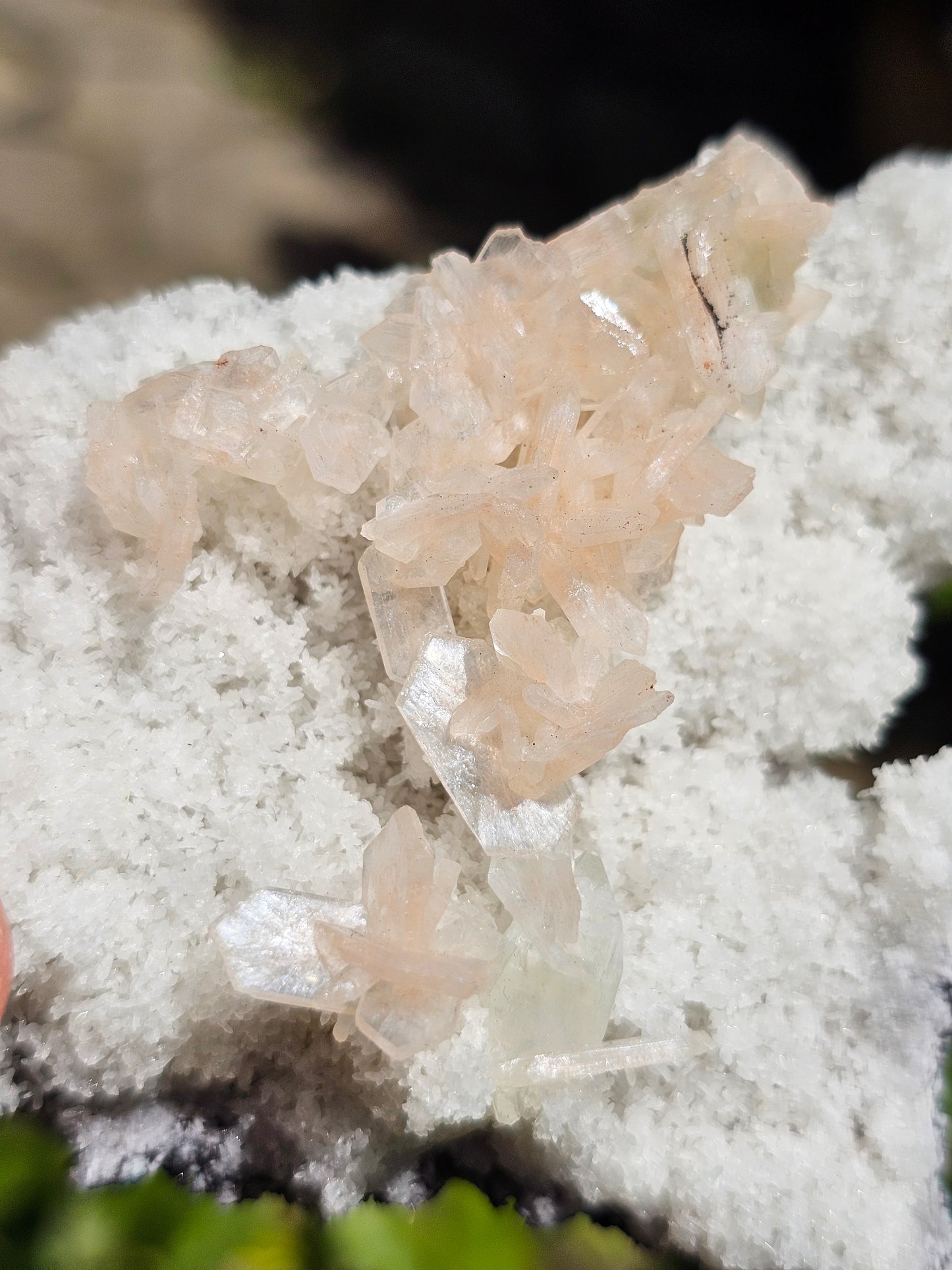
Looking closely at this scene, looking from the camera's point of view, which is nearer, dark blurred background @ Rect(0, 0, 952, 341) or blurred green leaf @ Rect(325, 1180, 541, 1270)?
blurred green leaf @ Rect(325, 1180, 541, 1270)

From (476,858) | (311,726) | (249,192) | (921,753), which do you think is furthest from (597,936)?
(249,192)

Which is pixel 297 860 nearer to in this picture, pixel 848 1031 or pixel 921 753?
pixel 848 1031

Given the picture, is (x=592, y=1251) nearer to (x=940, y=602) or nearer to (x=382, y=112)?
(x=940, y=602)

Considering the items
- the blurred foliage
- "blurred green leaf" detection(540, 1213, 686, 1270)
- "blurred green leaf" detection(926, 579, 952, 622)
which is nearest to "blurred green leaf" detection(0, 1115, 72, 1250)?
the blurred foliage

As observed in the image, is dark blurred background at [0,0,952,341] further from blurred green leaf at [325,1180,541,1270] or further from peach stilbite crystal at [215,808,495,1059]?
blurred green leaf at [325,1180,541,1270]

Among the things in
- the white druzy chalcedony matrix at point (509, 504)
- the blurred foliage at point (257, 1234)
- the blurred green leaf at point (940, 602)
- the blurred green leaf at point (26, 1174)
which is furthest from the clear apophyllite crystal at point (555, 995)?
the blurred green leaf at point (940, 602)

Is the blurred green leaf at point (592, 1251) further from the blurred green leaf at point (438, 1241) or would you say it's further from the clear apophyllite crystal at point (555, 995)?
the clear apophyllite crystal at point (555, 995)
